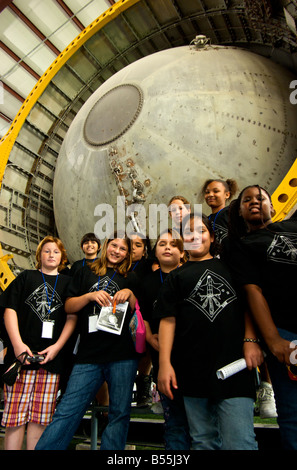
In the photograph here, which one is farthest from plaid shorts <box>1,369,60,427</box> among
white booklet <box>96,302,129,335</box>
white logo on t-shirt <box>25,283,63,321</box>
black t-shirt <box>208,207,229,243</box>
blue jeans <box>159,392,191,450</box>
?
black t-shirt <box>208,207,229,243</box>

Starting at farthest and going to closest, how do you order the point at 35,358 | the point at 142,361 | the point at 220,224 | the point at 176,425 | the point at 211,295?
the point at 142,361 → the point at 220,224 → the point at 35,358 → the point at 176,425 → the point at 211,295

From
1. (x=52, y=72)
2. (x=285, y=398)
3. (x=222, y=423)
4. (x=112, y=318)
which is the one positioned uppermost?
(x=52, y=72)

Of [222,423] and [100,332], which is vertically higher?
[100,332]

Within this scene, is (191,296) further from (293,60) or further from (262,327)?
(293,60)

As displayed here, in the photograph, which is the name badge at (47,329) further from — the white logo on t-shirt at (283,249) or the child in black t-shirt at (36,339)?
the white logo on t-shirt at (283,249)

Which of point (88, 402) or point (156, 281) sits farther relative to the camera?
point (156, 281)

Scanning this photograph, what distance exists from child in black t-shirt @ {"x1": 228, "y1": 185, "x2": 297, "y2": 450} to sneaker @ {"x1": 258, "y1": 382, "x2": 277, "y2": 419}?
2.50 feet

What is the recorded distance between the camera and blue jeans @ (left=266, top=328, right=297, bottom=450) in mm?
1594

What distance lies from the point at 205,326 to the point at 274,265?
0.49 metres

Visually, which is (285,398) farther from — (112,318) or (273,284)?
(112,318)

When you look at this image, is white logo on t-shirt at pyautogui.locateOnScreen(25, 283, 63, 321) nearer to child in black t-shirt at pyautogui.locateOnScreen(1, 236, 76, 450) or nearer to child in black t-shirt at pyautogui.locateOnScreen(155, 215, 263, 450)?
child in black t-shirt at pyautogui.locateOnScreen(1, 236, 76, 450)

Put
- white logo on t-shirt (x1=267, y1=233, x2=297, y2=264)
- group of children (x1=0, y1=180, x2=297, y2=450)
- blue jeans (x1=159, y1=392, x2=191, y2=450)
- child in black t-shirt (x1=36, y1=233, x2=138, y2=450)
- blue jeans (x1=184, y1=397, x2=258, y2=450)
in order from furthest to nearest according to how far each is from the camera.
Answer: child in black t-shirt (x1=36, y1=233, x2=138, y2=450) < blue jeans (x1=159, y1=392, x2=191, y2=450) < white logo on t-shirt (x1=267, y1=233, x2=297, y2=264) < group of children (x1=0, y1=180, x2=297, y2=450) < blue jeans (x1=184, y1=397, x2=258, y2=450)

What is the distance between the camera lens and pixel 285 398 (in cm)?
164

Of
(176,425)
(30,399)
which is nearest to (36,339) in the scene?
(30,399)
